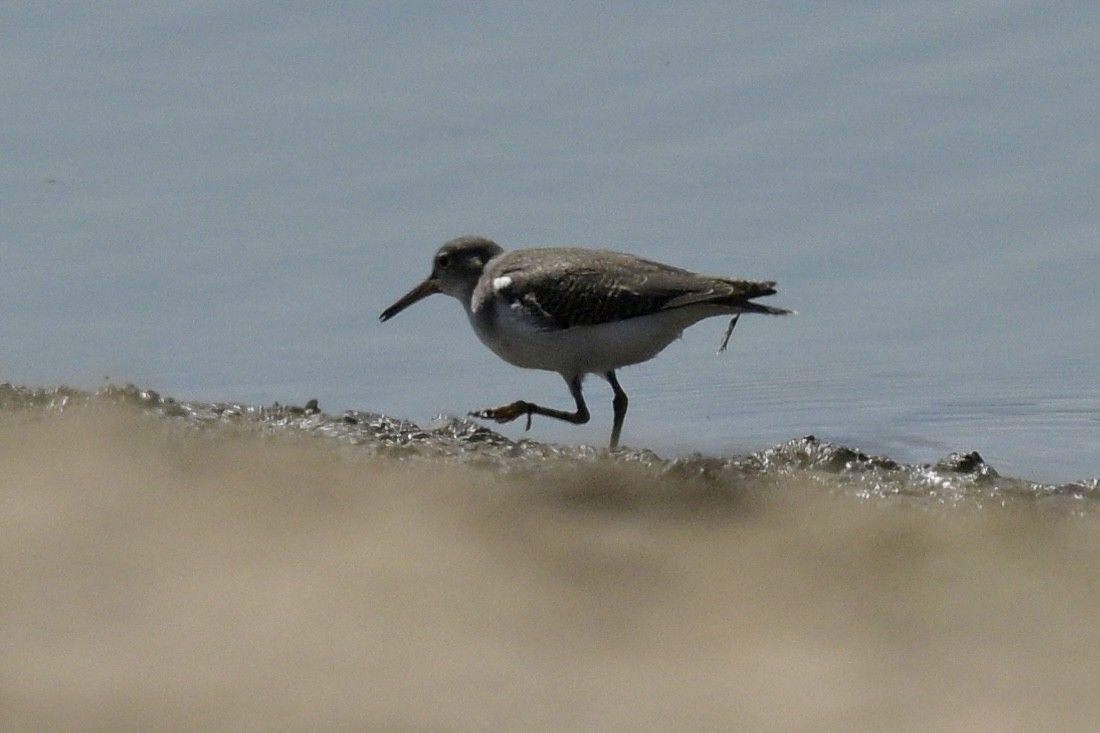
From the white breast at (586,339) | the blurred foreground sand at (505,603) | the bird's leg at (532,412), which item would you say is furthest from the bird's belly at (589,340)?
the blurred foreground sand at (505,603)

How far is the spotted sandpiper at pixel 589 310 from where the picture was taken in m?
8.80

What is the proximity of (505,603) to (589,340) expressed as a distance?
3524 mm

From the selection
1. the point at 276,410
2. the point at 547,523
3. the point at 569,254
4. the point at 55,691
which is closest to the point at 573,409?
the point at 569,254

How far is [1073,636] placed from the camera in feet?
17.8

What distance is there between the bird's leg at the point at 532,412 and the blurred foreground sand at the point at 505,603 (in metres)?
2.02

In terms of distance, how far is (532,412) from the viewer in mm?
9078

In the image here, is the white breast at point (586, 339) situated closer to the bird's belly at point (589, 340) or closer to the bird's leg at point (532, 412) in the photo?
the bird's belly at point (589, 340)

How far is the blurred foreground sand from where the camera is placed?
4863mm

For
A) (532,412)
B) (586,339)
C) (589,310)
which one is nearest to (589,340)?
(586,339)

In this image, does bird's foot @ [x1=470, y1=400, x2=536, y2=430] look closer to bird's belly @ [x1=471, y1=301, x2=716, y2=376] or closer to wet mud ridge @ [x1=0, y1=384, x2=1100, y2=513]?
bird's belly @ [x1=471, y1=301, x2=716, y2=376]

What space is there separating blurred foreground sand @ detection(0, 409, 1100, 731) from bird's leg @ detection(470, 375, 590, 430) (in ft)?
6.64

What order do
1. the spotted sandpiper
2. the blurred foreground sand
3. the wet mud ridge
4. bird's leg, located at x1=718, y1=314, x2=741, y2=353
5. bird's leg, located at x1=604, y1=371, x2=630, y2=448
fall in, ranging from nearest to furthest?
the blurred foreground sand, the wet mud ridge, the spotted sandpiper, bird's leg, located at x1=604, y1=371, x2=630, y2=448, bird's leg, located at x1=718, y1=314, x2=741, y2=353

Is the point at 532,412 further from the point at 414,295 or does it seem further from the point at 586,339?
the point at 414,295

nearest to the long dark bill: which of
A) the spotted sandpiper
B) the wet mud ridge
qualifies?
the spotted sandpiper
